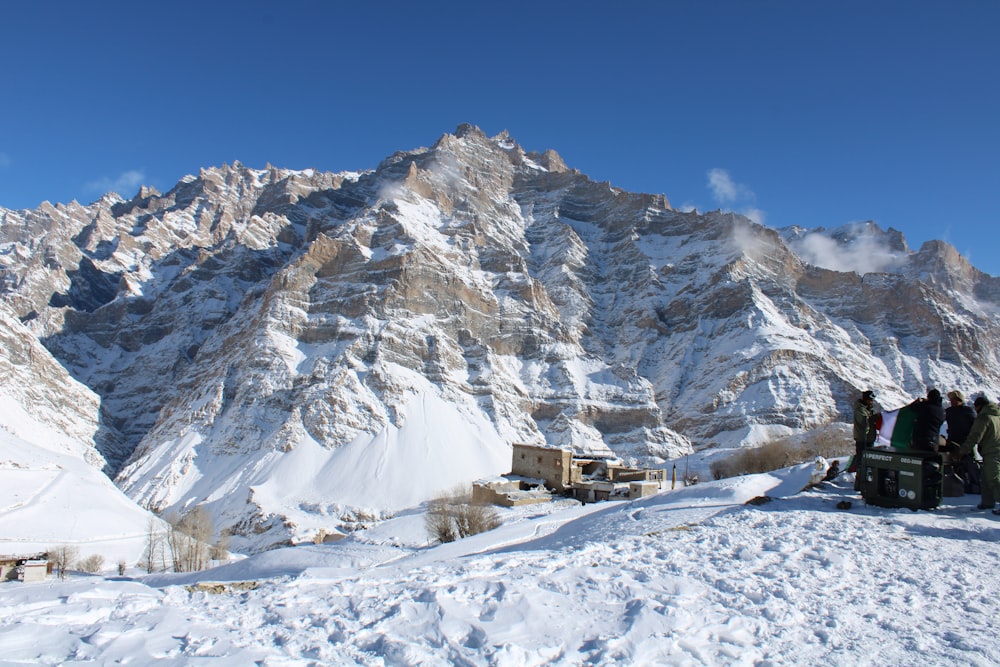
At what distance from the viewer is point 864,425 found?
13.4 m

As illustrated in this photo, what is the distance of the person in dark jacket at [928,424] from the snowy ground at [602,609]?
1.51 meters

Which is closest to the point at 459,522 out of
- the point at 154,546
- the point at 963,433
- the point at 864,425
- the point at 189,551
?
the point at 189,551

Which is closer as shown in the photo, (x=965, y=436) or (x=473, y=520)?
(x=965, y=436)

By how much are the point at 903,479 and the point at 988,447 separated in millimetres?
1372

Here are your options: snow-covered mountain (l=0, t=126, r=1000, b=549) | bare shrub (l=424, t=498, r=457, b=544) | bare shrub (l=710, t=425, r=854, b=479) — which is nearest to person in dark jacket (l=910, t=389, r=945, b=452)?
bare shrub (l=424, t=498, r=457, b=544)

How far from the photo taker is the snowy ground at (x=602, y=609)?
547 centimetres

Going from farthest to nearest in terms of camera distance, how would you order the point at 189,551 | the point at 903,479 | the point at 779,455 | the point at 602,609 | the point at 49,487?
the point at 49,487 → the point at 779,455 → the point at 189,551 → the point at 903,479 → the point at 602,609

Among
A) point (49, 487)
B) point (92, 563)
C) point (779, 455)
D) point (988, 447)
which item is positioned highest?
point (988, 447)

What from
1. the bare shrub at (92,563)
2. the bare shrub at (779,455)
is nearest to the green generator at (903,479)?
the bare shrub at (779,455)

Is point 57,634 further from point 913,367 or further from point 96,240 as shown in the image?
point 96,240

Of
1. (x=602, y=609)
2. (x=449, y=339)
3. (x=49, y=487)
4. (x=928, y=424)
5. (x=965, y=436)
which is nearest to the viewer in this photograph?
(x=602, y=609)

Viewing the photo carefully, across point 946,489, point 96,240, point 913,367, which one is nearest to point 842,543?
point 946,489

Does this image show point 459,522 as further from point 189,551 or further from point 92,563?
point 92,563

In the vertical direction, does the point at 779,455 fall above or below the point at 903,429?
below
